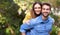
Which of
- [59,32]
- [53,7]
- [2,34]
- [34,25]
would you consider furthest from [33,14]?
[2,34]

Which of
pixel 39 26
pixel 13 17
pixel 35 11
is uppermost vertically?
pixel 35 11

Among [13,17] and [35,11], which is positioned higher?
[35,11]

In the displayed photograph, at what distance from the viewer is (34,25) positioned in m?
3.61

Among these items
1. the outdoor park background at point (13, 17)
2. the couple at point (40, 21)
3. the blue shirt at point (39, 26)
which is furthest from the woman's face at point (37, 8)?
the outdoor park background at point (13, 17)

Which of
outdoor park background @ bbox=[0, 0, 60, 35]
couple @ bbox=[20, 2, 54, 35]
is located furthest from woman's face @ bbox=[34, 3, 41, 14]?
outdoor park background @ bbox=[0, 0, 60, 35]

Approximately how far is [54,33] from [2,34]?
1.38m

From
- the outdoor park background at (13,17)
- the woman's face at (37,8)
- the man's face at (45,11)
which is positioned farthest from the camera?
the outdoor park background at (13,17)

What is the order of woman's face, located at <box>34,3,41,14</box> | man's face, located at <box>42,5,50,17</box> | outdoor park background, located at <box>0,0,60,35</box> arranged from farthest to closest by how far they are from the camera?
outdoor park background, located at <box>0,0,60,35</box>, woman's face, located at <box>34,3,41,14</box>, man's face, located at <box>42,5,50,17</box>

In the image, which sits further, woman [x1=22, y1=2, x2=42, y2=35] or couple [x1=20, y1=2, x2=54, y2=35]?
woman [x1=22, y1=2, x2=42, y2=35]

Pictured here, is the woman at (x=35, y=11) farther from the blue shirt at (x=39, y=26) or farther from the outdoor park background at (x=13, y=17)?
the outdoor park background at (x=13, y=17)

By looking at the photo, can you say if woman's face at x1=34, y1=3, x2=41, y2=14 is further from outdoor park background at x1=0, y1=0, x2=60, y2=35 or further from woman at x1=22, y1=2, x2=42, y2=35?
outdoor park background at x1=0, y1=0, x2=60, y2=35

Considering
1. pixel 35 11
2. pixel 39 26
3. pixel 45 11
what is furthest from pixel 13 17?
pixel 45 11

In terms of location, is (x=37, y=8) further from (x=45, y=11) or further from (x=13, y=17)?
(x=13, y=17)

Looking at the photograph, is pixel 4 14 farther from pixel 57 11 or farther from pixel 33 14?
pixel 33 14
